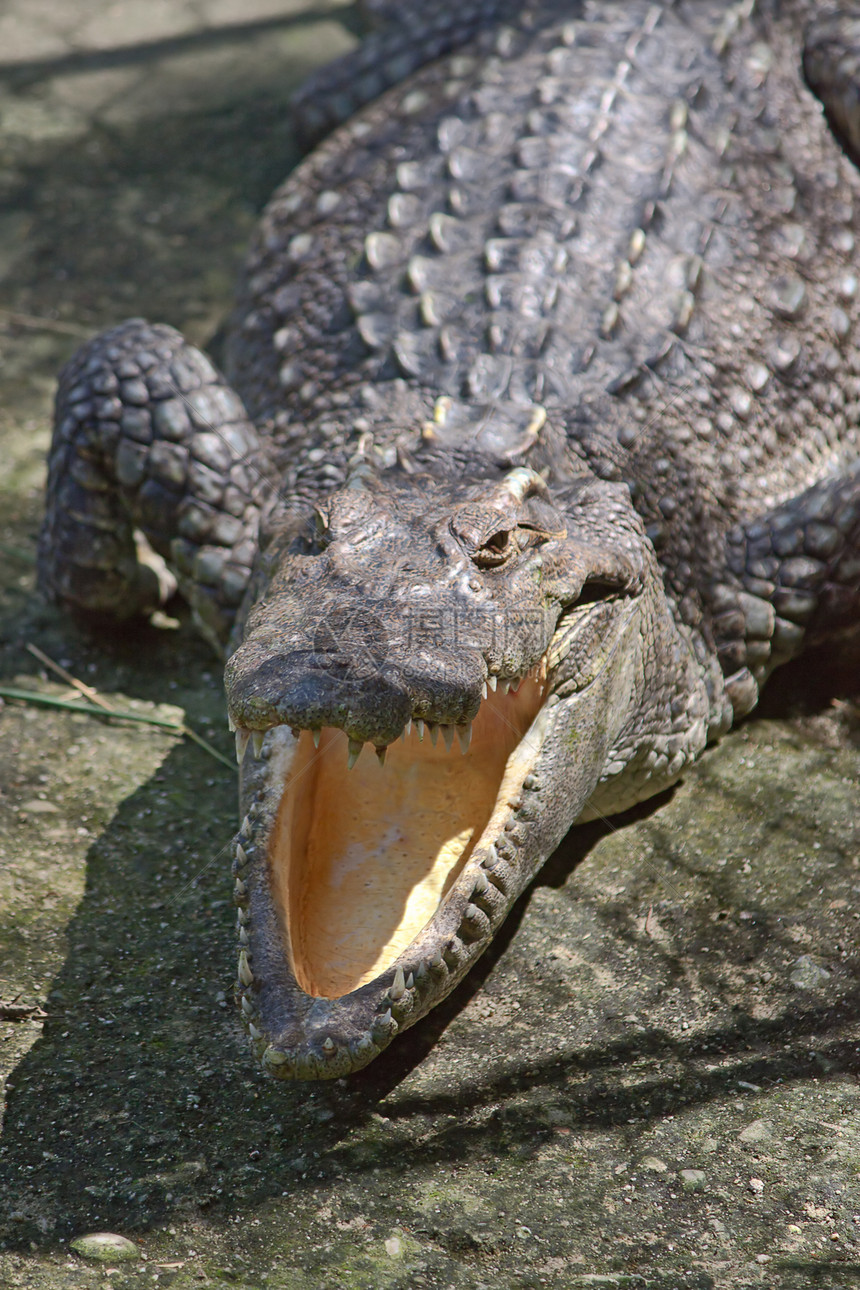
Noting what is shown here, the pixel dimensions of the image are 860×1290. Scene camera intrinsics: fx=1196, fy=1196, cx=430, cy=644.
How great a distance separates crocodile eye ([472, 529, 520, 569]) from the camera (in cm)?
278

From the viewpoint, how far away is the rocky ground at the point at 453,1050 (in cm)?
223

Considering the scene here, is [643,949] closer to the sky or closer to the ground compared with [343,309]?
closer to the ground

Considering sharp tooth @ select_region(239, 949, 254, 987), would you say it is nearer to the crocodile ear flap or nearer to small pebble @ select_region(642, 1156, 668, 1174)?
small pebble @ select_region(642, 1156, 668, 1174)

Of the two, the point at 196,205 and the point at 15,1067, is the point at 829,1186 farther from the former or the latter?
the point at 196,205

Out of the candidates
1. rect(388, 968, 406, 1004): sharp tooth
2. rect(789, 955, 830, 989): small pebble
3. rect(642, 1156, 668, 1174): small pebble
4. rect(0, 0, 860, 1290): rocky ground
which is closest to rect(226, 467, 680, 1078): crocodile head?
rect(388, 968, 406, 1004): sharp tooth

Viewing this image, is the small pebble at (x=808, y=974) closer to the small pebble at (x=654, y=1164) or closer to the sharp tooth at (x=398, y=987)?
the small pebble at (x=654, y=1164)

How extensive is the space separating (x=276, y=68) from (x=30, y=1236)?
6.45 meters

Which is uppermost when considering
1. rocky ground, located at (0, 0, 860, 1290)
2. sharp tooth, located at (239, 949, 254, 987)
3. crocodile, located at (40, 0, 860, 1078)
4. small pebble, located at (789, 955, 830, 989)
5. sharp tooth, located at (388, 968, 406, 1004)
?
crocodile, located at (40, 0, 860, 1078)

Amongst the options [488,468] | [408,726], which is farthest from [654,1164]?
[488,468]

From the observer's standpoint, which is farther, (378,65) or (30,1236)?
(378,65)

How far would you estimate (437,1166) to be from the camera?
7.86ft

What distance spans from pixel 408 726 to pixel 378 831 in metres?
0.53

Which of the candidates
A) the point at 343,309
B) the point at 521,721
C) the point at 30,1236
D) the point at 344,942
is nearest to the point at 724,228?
the point at 343,309

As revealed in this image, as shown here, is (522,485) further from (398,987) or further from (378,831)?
(398,987)
